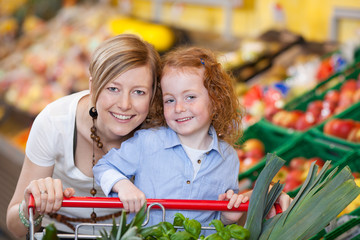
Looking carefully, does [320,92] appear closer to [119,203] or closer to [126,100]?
[126,100]

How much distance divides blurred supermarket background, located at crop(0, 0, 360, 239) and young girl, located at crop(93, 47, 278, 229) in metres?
0.81

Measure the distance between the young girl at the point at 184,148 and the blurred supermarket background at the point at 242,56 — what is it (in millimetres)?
805

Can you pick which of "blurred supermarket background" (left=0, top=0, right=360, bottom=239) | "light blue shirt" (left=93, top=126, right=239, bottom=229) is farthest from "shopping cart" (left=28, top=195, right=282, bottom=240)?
"blurred supermarket background" (left=0, top=0, right=360, bottom=239)

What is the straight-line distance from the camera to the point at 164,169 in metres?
1.94

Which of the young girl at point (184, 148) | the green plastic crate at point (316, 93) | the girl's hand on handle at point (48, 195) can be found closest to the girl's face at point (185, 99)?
the young girl at point (184, 148)

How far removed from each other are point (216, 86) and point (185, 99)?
4.9 inches

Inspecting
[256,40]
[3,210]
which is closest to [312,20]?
[256,40]

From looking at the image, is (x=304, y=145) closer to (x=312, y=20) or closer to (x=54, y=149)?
(x=54, y=149)

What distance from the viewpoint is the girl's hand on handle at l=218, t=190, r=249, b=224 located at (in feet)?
5.59

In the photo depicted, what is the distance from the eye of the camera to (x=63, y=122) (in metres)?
2.14

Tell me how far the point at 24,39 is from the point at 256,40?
2.52 m

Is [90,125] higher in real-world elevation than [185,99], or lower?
lower

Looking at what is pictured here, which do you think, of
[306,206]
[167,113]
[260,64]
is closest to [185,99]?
[167,113]

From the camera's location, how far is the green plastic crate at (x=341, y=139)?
9.12 ft
